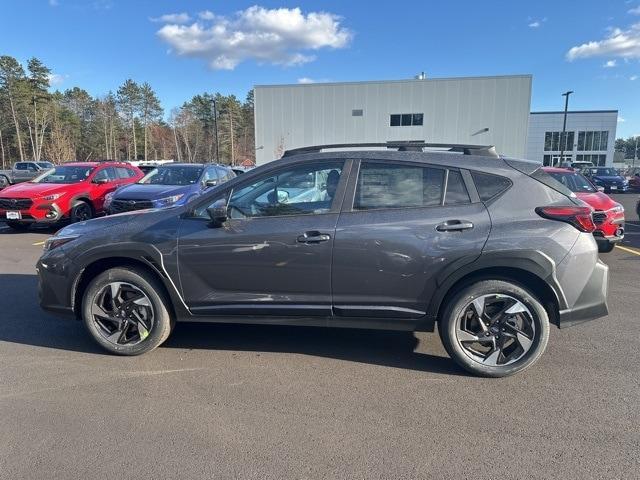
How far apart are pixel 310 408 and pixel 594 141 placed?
6674 cm

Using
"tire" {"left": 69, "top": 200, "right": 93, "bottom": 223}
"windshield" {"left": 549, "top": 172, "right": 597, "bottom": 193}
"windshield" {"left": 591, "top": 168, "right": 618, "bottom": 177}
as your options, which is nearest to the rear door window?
"windshield" {"left": 549, "top": 172, "right": 597, "bottom": 193}

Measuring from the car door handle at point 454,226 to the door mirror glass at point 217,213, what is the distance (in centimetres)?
170

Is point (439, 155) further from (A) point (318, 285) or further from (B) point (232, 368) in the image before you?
(B) point (232, 368)

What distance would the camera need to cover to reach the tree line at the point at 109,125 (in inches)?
2378

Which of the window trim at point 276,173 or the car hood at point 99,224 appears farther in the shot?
the car hood at point 99,224

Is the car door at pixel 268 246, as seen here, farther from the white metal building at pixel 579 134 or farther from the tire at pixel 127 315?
the white metal building at pixel 579 134

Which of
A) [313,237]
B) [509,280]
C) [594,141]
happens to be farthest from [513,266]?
[594,141]

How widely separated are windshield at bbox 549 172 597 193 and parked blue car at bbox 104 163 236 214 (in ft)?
22.7

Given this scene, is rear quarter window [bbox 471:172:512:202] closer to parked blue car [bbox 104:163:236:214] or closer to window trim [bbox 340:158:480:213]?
window trim [bbox 340:158:480:213]

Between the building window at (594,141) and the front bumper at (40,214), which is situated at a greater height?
the building window at (594,141)

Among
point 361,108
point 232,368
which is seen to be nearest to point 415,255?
point 232,368

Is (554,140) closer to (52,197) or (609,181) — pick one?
(609,181)

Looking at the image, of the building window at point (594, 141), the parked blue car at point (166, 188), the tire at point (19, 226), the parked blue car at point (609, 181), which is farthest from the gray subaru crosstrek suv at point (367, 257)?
the building window at point (594, 141)

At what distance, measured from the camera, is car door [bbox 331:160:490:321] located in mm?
3355
